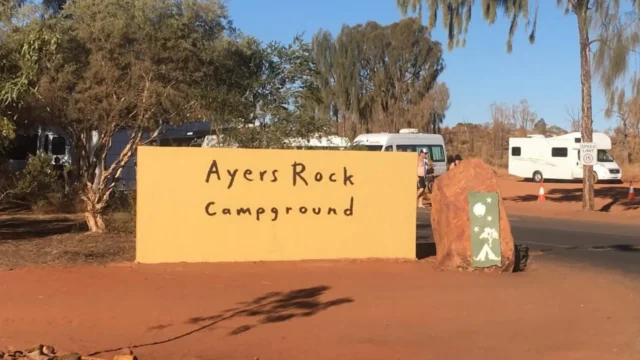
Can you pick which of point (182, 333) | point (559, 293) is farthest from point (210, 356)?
point (559, 293)

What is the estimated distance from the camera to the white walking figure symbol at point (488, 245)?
1053 centimetres

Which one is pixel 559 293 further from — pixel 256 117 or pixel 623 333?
pixel 256 117

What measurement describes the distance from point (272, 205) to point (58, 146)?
42.8 feet

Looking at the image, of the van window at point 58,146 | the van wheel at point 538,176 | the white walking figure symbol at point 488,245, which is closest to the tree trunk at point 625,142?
the van wheel at point 538,176

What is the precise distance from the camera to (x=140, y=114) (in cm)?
1253

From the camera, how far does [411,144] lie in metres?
29.2

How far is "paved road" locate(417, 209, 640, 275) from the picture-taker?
1230 centimetres

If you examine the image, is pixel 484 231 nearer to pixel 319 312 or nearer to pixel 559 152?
pixel 319 312

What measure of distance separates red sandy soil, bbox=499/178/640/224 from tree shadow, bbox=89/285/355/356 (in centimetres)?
1449

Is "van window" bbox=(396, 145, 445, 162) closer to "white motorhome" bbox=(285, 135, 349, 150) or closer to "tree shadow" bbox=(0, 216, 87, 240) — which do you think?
"white motorhome" bbox=(285, 135, 349, 150)

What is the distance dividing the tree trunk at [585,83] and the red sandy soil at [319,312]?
1302 centimetres

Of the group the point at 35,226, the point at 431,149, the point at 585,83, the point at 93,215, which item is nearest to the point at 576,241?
the point at 585,83

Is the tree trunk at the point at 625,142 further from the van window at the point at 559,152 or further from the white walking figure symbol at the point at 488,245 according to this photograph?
the white walking figure symbol at the point at 488,245

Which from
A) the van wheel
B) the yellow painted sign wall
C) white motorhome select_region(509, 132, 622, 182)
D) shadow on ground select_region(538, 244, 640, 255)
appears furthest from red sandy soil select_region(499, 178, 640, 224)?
the yellow painted sign wall
